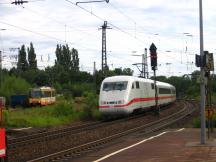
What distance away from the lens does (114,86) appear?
1475 inches

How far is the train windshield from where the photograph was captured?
3714 centimetres

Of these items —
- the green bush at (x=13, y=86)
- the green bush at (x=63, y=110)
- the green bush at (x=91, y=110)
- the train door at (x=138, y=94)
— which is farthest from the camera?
the green bush at (x=13, y=86)

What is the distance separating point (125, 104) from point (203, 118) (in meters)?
17.5

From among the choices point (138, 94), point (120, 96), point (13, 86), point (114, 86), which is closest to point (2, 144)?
point (120, 96)

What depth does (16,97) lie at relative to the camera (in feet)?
210

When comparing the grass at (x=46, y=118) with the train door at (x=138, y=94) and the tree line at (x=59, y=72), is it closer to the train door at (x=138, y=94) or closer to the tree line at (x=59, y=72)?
the train door at (x=138, y=94)

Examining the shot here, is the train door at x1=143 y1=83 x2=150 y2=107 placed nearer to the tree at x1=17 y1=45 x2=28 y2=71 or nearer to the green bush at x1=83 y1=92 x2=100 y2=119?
the green bush at x1=83 y1=92 x2=100 y2=119

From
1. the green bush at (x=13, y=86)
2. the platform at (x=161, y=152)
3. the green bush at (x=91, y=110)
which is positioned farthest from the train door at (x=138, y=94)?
the green bush at (x=13, y=86)

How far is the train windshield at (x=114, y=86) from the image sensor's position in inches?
1462

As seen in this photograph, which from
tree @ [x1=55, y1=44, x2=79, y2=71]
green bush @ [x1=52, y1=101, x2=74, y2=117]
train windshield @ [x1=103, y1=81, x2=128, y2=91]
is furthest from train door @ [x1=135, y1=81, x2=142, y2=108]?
tree @ [x1=55, y1=44, x2=79, y2=71]

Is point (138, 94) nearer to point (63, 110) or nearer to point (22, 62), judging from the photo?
point (63, 110)

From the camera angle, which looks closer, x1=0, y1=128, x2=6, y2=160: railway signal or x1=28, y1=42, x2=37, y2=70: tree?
x1=0, y1=128, x2=6, y2=160: railway signal

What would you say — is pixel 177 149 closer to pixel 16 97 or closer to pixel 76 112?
pixel 76 112

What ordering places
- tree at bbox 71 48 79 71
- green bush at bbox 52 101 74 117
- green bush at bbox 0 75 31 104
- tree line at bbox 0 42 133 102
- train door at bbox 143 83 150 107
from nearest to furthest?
1. green bush at bbox 52 101 74 117
2. train door at bbox 143 83 150 107
3. green bush at bbox 0 75 31 104
4. tree line at bbox 0 42 133 102
5. tree at bbox 71 48 79 71
